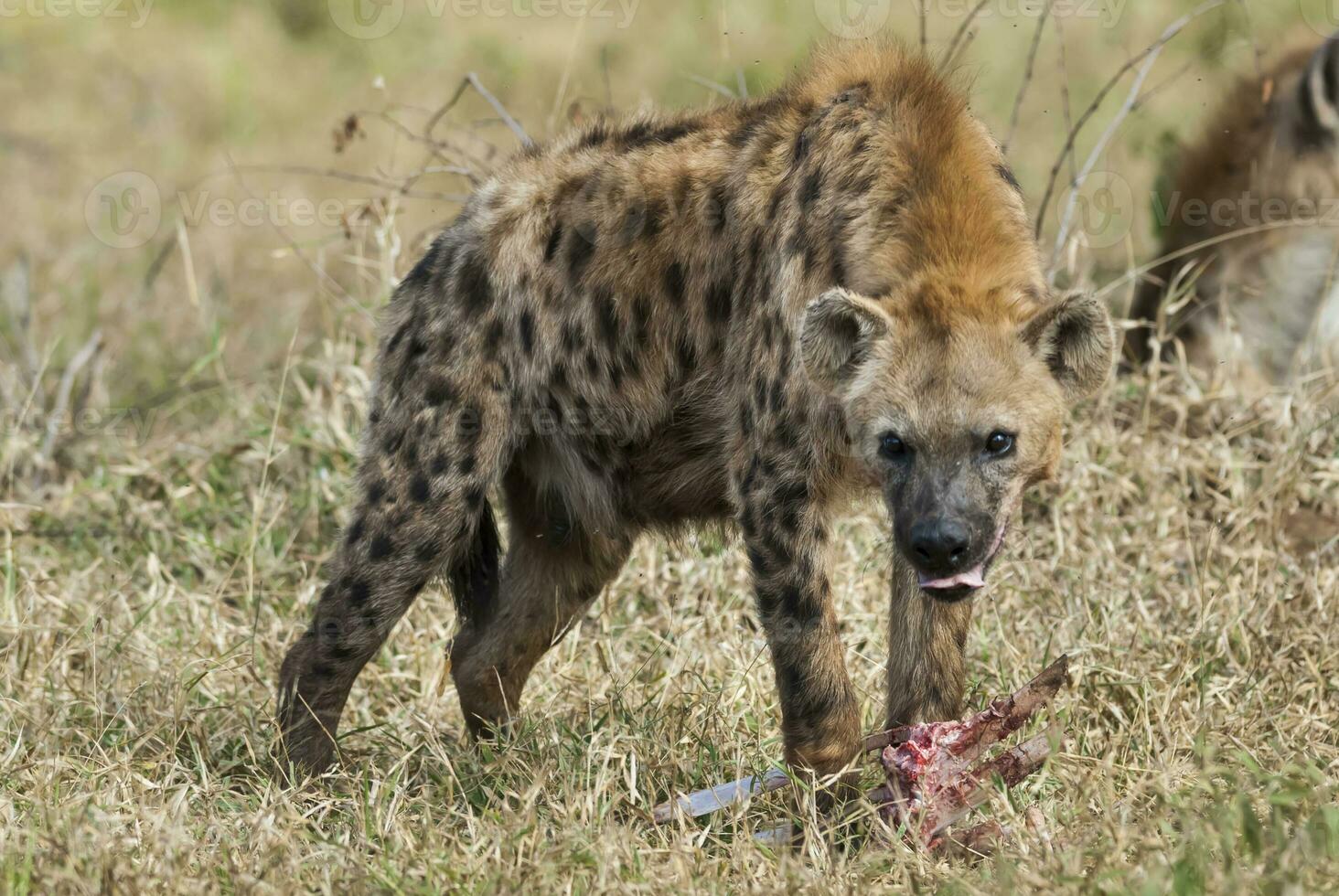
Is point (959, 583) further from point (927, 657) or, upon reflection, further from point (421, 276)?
point (421, 276)

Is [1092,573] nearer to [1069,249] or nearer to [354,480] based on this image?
[1069,249]

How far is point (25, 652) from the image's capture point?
169 inches

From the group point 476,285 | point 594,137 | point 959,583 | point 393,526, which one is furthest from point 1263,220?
point 393,526

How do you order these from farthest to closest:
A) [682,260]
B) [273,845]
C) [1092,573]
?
[1092,573]
[682,260]
[273,845]

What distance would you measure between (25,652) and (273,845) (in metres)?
1.47

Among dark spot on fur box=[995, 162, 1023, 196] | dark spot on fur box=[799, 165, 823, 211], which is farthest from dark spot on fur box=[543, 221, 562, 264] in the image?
dark spot on fur box=[995, 162, 1023, 196]

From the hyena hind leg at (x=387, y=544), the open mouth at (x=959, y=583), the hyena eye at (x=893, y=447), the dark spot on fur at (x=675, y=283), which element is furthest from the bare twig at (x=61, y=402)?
the open mouth at (x=959, y=583)

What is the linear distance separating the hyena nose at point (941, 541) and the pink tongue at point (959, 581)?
0.11 ft

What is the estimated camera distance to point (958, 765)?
3260mm

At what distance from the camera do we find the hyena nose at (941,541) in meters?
3.13

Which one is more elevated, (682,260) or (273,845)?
(682,260)

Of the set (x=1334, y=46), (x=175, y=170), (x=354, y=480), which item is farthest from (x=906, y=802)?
(x=175, y=170)

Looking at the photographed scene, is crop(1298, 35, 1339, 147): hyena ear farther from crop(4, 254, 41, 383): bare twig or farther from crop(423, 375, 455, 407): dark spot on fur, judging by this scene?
crop(4, 254, 41, 383): bare twig

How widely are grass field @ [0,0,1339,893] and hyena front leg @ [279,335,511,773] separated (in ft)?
0.43
